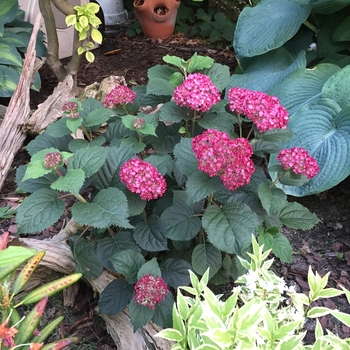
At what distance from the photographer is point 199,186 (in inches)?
46.2

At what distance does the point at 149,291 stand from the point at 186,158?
40cm

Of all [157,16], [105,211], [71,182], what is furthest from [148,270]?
[157,16]

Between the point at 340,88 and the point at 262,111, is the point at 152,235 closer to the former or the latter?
the point at 262,111

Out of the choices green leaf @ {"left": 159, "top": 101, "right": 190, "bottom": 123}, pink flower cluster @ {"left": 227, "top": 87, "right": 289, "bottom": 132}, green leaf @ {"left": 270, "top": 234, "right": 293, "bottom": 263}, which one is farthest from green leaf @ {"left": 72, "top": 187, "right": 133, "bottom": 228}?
green leaf @ {"left": 270, "top": 234, "right": 293, "bottom": 263}

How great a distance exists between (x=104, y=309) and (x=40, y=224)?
37cm

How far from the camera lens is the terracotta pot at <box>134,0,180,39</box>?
416cm

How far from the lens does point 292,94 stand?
227cm

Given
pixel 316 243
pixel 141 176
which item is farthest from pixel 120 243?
pixel 316 243

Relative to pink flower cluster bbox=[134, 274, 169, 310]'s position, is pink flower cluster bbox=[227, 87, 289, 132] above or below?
above

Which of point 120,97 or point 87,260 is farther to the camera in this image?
point 120,97

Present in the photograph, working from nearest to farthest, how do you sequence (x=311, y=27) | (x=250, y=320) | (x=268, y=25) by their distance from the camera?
1. (x=250, y=320)
2. (x=268, y=25)
3. (x=311, y=27)

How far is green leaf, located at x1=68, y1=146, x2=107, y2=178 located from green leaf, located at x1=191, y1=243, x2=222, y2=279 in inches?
17.2

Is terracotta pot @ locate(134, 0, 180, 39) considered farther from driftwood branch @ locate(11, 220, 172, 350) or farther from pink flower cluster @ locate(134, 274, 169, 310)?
pink flower cluster @ locate(134, 274, 169, 310)

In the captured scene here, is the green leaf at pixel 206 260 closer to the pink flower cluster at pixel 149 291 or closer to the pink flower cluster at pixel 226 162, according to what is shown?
the pink flower cluster at pixel 149 291
